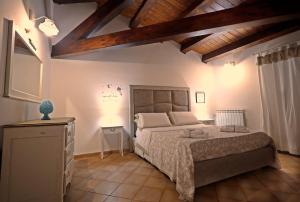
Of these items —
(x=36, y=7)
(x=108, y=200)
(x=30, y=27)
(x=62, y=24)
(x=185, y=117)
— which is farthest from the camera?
(x=185, y=117)

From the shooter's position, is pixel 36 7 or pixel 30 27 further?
pixel 36 7

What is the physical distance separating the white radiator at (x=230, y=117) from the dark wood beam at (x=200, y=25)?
2.61m

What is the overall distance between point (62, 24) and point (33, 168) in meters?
3.24

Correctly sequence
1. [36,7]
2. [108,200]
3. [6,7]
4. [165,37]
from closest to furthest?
[6,7], [108,200], [36,7], [165,37]

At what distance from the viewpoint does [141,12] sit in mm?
3631

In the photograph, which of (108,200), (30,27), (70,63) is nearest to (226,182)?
(108,200)

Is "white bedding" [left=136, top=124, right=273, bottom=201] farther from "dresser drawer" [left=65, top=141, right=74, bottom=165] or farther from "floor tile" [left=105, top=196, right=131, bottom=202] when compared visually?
"dresser drawer" [left=65, top=141, right=74, bottom=165]

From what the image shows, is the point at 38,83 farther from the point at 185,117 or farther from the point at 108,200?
the point at 185,117

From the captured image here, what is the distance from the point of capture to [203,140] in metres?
2.08

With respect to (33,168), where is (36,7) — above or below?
above

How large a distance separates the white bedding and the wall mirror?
191cm

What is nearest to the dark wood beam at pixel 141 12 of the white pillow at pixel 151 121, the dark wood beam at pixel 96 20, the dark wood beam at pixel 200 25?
the dark wood beam at pixel 96 20

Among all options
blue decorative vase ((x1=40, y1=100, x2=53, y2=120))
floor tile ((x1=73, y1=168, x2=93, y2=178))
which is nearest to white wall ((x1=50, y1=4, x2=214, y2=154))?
floor tile ((x1=73, y1=168, x2=93, y2=178))

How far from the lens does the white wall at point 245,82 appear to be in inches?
150
